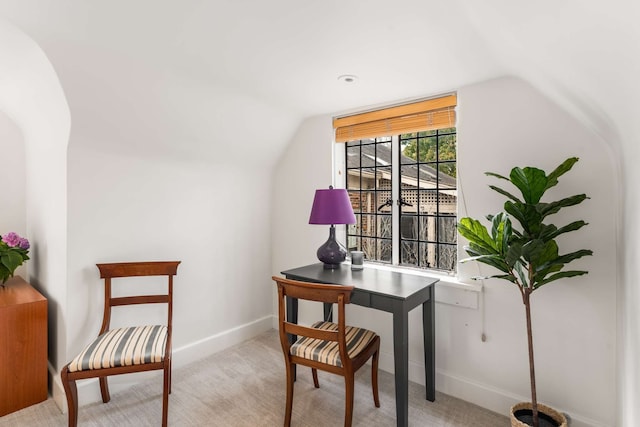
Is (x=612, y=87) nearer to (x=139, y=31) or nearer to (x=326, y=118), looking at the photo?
(x=139, y=31)

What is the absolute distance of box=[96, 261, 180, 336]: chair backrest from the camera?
2.23m

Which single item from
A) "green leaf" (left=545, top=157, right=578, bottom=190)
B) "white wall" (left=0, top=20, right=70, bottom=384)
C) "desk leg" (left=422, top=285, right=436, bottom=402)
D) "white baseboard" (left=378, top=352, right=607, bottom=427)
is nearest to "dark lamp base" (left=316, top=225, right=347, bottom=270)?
"desk leg" (left=422, top=285, right=436, bottom=402)

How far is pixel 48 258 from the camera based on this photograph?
7.98 feet

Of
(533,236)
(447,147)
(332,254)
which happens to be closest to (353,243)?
(332,254)

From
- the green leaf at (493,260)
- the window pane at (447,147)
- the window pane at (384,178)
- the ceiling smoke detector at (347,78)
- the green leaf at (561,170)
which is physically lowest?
the green leaf at (493,260)

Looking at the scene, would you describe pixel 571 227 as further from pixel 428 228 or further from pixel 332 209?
pixel 332 209

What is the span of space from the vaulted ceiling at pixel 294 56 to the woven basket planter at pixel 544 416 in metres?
1.42

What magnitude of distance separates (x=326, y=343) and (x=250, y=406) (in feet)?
2.37

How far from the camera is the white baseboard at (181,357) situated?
85.8 inches

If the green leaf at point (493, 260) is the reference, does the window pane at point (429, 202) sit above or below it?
above

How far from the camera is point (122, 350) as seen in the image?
1.90 meters

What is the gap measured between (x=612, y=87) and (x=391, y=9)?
0.89m

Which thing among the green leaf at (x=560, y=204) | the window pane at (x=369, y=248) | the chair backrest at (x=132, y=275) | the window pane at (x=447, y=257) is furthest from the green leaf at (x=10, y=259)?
the green leaf at (x=560, y=204)

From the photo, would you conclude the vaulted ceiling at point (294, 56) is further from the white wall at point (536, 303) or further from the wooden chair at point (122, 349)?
the wooden chair at point (122, 349)
